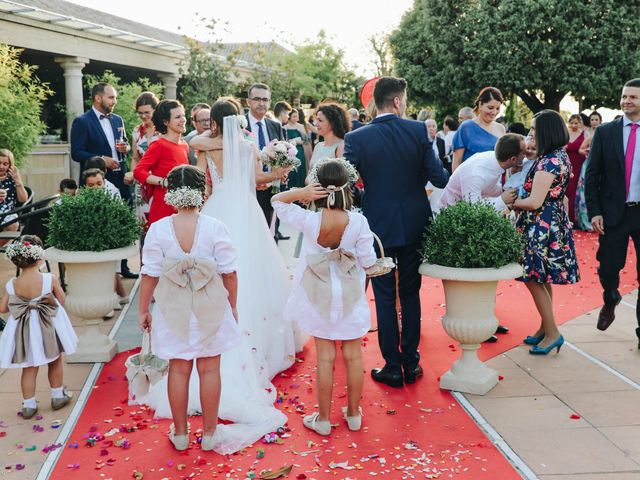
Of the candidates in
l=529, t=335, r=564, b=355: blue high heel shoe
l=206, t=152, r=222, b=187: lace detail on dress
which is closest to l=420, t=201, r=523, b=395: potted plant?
l=529, t=335, r=564, b=355: blue high heel shoe

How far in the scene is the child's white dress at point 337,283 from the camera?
4059 millimetres

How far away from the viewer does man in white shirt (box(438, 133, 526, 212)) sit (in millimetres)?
5168

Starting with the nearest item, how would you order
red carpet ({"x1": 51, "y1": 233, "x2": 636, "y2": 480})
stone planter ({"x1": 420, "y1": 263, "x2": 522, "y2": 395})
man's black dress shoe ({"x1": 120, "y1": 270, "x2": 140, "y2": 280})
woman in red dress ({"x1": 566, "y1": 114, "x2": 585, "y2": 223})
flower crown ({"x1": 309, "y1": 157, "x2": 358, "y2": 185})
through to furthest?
red carpet ({"x1": 51, "y1": 233, "x2": 636, "y2": 480})
flower crown ({"x1": 309, "y1": 157, "x2": 358, "y2": 185})
stone planter ({"x1": 420, "y1": 263, "x2": 522, "y2": 395})
man's black dress shoe ({"x1": 120, "y1": 270, "x2": 140, "y2": 280})
woman in red dress ({"x1": 566, "y1": 114, "x2": 585, "y2": 223})

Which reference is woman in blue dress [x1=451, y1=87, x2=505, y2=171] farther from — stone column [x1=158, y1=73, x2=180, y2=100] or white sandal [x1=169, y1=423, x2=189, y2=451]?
stone column [x1=158, y1=73, x2=180, y2=100]

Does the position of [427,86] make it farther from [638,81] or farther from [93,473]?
[93,473]

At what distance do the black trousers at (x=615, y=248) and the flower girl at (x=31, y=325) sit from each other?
424 centimetres

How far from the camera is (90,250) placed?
5.33 m

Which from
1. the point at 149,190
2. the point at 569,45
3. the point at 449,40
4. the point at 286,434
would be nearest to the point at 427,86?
the point at 449,40

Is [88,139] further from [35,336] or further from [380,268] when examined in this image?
[380,268]

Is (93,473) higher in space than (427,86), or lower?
lower

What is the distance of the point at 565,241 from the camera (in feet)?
17.5

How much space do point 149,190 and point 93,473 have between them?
321 centimetres

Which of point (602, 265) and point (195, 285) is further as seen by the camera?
point (602, 265)

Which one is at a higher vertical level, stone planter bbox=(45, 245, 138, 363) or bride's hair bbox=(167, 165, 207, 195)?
bride's hair bbox=(167, 165, 207, 195)
